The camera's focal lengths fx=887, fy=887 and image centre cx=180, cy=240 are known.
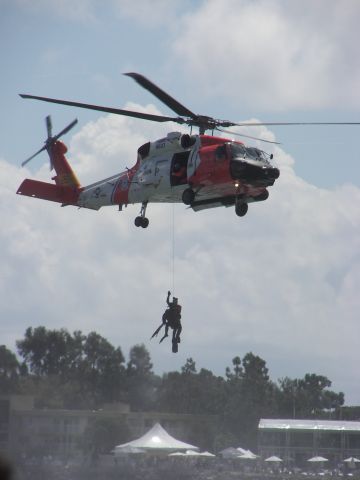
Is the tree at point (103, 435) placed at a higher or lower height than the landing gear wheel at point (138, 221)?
lower

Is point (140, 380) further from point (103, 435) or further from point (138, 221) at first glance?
point (138, 221)

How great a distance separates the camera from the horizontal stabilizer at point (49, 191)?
34062 millimetres

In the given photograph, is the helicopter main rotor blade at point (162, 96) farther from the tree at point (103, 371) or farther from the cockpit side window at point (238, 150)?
the tree at point (103, 371)

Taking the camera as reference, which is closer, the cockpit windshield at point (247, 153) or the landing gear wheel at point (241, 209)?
the cockpit windshield at point (247, 153)

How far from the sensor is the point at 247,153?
86.2 feet

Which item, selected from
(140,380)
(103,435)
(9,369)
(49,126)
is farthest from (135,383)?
(49,126)

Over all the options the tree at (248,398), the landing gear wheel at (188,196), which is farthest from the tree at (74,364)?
the landing gear wheel at (188,196)

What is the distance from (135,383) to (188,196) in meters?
77.8

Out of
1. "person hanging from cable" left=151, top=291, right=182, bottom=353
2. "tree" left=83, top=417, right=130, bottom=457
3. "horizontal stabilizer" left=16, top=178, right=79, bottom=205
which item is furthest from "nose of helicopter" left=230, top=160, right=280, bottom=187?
"tree" left=83, top=417, right=130, bottom=457

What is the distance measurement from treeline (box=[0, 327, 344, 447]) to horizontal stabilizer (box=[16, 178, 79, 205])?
2282 inches

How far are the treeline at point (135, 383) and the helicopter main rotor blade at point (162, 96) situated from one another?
67.1 metres

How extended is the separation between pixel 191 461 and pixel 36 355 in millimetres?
35400

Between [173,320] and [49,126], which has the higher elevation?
[49,126]

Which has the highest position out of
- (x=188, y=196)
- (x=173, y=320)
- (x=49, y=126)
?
(x=49, y=126)
